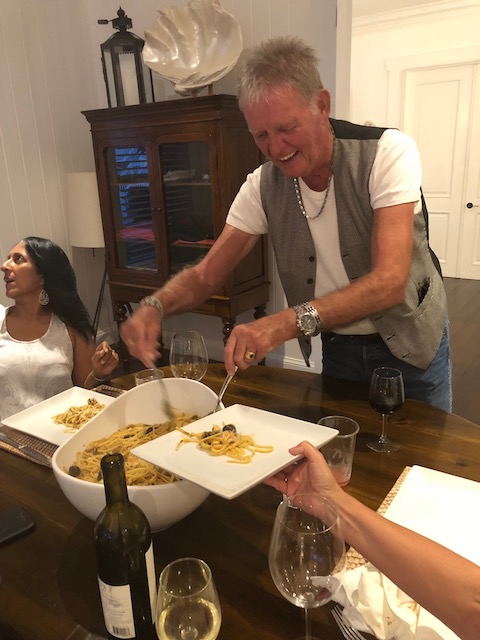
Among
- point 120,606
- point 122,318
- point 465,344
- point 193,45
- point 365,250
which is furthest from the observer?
point 465,344

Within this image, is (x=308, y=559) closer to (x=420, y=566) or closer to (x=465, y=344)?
(x=420, y=566)

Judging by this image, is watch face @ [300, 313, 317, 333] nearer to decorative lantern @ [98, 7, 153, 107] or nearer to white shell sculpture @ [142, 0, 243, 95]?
white shell sculpture @ [142, 0, 243, 95]

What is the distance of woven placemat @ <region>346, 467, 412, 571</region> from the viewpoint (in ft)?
2.80

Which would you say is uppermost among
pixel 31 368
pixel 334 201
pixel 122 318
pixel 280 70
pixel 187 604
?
pixel 280 70

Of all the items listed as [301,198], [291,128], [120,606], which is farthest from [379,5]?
[120,606]

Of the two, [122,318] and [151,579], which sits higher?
[151,579]

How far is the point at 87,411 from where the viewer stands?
140cm

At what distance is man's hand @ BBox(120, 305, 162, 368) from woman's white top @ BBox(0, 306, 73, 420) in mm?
600

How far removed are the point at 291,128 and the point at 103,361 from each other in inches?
36.5

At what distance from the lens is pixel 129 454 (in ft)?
3.54

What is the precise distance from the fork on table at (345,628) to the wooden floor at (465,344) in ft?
8.36

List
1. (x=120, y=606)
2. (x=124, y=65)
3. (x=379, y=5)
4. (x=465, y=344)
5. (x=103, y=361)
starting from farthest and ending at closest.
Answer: (x=379, y=5), (x=465, y=344), (x=124, y=65), (x=103, y=361), (x=120, y=606)

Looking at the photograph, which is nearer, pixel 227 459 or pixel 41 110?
pixel 227 459

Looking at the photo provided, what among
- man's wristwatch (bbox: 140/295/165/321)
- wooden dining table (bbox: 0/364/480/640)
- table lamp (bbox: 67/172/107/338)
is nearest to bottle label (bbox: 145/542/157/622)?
wooden dining table (bbox: 0/364/480/640)
